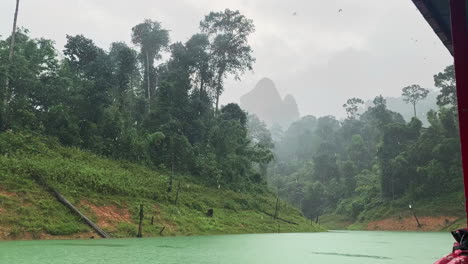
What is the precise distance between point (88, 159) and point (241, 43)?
27909 mm

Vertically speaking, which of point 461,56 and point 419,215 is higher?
point 461,56

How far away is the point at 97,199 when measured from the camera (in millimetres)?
22203

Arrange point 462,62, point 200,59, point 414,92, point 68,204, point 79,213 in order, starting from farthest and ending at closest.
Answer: point 414,92 → point 200,59 → point 68,204 → point 79,213 → point 462,62

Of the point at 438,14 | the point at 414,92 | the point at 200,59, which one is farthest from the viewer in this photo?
the point at 414,92

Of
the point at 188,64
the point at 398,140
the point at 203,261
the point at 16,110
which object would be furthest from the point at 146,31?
the point at 203,261

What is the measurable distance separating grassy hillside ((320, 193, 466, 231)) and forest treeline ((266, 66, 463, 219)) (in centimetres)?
130

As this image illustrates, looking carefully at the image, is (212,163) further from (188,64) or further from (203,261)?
(203,261)

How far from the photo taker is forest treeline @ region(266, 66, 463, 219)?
48594 mm

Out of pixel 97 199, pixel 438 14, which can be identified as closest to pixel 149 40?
pixel 97 199

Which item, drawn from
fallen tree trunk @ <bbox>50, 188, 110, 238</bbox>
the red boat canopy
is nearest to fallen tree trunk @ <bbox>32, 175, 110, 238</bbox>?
fallen tree trunk @ <bbox>50, 188, 110, 238</bbox>

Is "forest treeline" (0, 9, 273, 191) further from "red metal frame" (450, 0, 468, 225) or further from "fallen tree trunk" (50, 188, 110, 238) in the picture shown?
"red metal frame" (450, 0, 468, 225)

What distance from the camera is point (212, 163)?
3853cm

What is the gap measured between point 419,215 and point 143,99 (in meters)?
35.2

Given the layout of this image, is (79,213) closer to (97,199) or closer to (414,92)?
(97,199)
